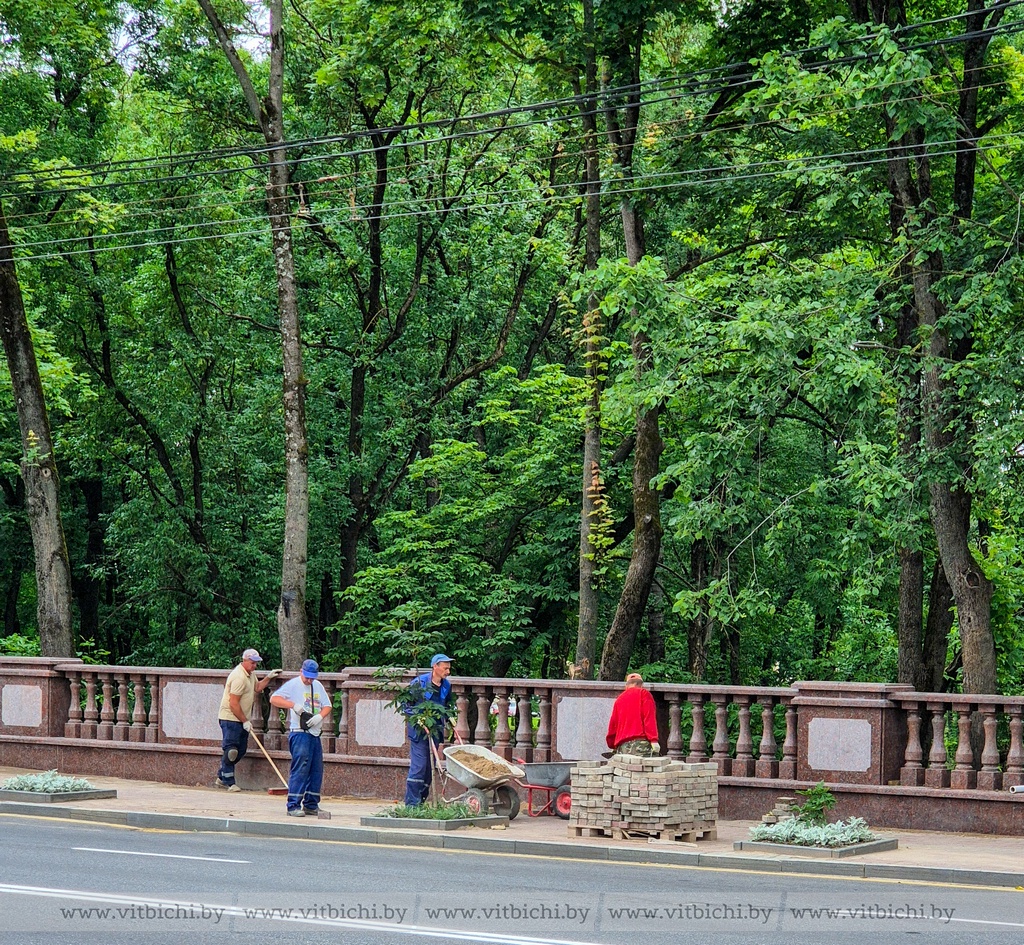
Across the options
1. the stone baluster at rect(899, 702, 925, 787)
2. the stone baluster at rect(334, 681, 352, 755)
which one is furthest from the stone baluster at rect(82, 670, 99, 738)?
the stone baluster at rect(899, 702, 925, 787)

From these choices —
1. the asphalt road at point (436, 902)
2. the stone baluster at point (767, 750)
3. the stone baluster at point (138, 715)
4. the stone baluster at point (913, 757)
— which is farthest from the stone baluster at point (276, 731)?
the stone baluster at point (913, 757)

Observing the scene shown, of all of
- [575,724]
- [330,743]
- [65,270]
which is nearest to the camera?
→ [575,724]

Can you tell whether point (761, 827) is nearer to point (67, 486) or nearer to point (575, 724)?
point (575, 724)

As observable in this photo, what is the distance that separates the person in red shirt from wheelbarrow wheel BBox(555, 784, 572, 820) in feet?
3.10

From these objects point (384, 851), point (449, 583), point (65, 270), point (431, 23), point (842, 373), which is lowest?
point (384, 851)

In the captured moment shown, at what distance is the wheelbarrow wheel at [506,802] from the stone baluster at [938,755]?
412 centimetres

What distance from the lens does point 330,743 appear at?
18281 mm

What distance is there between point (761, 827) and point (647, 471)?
358 inches

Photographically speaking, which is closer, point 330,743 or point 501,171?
point 330,743

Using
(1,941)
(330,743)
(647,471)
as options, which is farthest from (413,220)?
(1,941)

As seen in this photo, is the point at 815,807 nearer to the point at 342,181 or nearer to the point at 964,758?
the point at 964,758

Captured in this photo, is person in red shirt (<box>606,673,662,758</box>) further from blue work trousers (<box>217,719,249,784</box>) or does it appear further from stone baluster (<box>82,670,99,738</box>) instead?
stone baluster (<box>82,670,99,738</box>)

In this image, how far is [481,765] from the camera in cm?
1510

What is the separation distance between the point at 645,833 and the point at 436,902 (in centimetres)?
401
